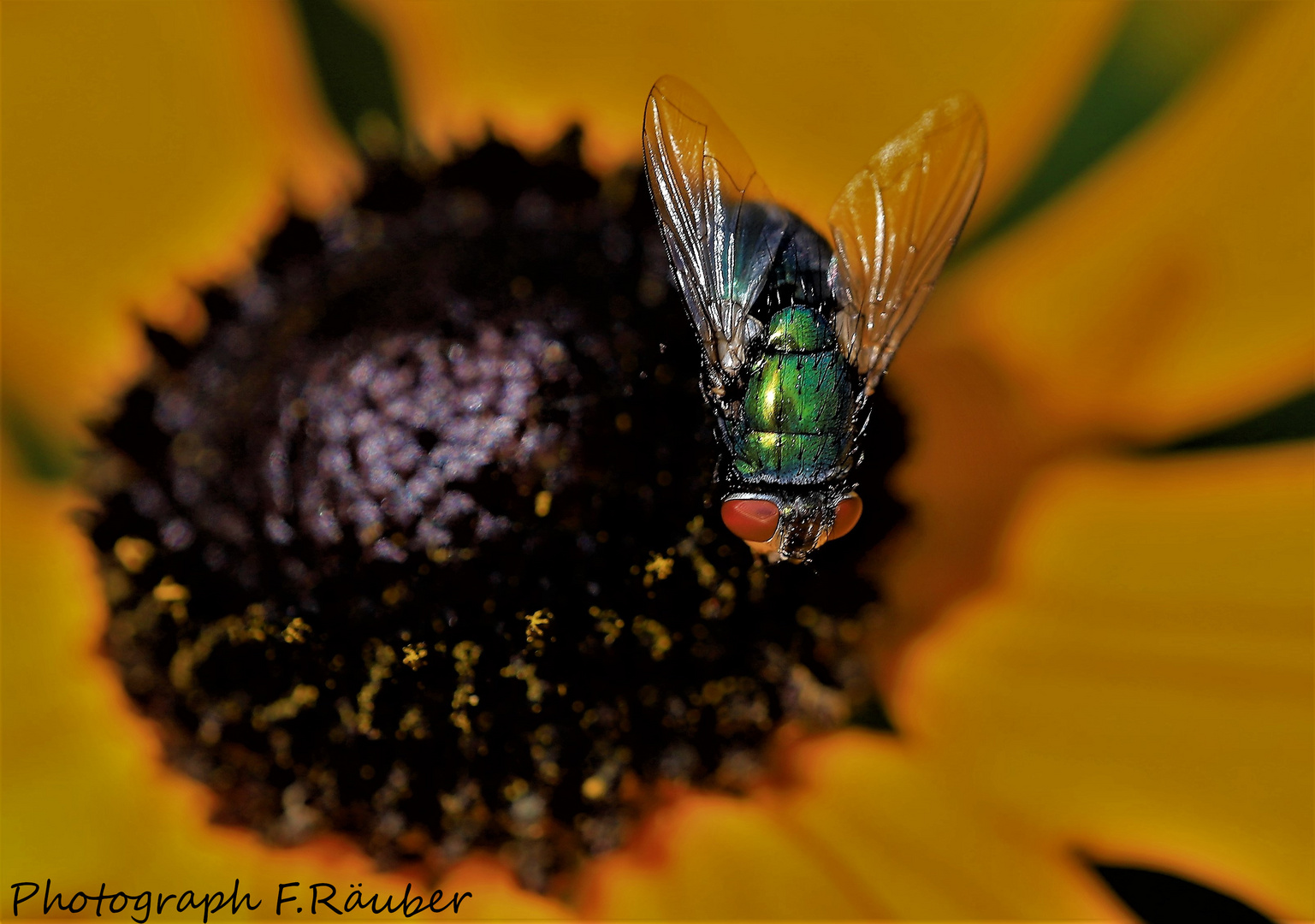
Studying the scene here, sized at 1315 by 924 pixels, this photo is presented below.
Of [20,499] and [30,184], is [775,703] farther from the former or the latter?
[30,184]

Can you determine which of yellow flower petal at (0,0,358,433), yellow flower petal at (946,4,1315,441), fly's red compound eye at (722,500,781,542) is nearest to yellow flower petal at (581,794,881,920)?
fly's red compound eye at (722,500,781,542)

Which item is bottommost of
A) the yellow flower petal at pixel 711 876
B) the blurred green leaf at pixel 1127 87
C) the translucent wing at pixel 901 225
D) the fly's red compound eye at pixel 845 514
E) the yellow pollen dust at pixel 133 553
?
the yellow flower petal at pixel 711 876

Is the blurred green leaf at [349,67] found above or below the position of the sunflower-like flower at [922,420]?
above

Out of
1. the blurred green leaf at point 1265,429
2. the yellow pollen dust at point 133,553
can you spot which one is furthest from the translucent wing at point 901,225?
the yellow pollen dust at point 133,553

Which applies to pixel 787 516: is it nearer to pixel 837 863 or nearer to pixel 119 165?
pixel 837 863

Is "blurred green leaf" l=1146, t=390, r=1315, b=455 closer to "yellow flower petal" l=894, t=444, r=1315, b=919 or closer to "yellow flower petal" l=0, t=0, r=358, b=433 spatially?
"yellow flower petal" l=894, t=444, r=1315, b=919

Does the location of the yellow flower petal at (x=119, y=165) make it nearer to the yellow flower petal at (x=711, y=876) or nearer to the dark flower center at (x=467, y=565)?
the dark flower center at (x=467, y=565)

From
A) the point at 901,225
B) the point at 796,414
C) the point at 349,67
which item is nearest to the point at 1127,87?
the point at 901,225
